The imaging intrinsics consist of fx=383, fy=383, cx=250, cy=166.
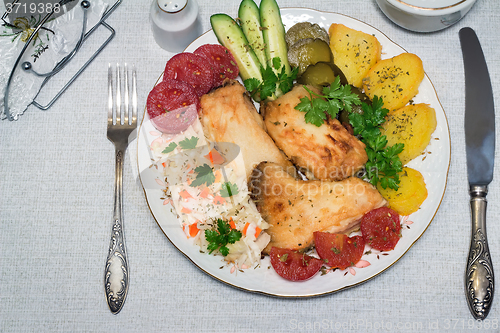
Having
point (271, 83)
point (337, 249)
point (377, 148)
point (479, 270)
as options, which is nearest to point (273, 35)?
point (271, 83)

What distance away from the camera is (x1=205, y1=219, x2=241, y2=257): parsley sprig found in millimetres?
2531

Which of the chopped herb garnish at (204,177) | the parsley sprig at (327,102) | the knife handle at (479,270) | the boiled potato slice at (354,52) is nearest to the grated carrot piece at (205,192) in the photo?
the chopped herb garnish at (204,177)

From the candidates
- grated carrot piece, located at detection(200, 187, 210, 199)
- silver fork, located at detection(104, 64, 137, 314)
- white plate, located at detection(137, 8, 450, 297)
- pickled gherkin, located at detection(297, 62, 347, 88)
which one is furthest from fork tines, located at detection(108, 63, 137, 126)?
pickled gherkin, located at detection(297, 62, 347, 88)

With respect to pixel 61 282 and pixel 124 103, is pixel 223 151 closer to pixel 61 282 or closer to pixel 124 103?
pixel 124 103

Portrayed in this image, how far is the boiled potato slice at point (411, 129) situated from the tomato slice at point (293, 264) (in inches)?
38.4

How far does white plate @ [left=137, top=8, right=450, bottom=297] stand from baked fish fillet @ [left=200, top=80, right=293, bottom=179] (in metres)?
0.45

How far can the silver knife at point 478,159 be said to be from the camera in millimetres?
2641

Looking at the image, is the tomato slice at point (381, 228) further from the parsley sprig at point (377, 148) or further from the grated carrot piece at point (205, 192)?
the grated carrot piece at point (205, 192)

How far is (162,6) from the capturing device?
285cm

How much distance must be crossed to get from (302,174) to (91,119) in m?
1.77

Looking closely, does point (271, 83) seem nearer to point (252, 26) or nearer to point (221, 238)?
point (252, 26)

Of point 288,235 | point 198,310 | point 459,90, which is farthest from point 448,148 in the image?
point 198,310

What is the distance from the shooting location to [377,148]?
264cm

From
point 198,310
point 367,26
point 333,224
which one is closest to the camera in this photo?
point 333,224
